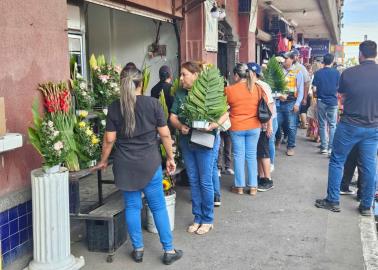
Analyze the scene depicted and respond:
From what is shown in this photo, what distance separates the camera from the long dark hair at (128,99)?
3.77 metres

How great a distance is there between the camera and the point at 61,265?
3.86m

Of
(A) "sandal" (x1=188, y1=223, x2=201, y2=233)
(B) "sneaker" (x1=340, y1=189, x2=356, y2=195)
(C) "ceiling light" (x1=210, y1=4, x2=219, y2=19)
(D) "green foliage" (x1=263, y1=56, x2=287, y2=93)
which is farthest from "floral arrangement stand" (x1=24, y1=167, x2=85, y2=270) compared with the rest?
(C) "ceiling light" (x1=210, y1=4, x2=219, y2=19)

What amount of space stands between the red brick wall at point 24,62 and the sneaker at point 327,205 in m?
3.42

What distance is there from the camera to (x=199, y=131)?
4.60 metres

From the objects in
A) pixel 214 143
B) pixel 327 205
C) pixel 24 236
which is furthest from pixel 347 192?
pixel 24 236

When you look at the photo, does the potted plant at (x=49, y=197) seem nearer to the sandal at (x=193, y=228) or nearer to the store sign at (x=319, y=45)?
the sandal at (x=193, y=228)

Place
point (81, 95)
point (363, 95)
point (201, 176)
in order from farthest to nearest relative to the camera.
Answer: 1. point (363, 95)
2. point (201, 176)
3. point (81, 95)

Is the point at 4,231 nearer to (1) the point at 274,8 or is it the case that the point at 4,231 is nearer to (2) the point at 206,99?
(2) the point at 206,99

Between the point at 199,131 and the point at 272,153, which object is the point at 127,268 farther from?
the point at 272,153

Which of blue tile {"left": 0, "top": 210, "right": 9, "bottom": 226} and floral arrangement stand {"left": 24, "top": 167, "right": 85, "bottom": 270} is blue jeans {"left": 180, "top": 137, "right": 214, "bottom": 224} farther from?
blue tile {"left": 0, "top": 210, "right": 9, "bottom": 226}

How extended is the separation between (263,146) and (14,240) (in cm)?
362

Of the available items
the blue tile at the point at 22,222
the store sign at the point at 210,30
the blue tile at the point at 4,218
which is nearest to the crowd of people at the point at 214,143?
the blue tile at the point at 22,222

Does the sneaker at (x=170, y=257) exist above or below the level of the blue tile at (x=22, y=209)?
below

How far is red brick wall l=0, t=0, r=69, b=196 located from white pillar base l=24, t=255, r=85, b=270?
66cm
